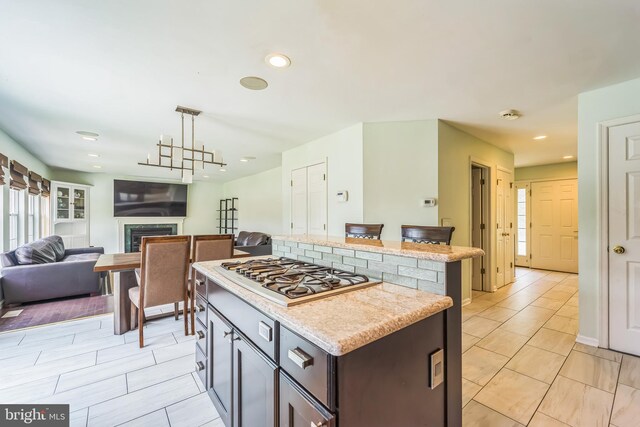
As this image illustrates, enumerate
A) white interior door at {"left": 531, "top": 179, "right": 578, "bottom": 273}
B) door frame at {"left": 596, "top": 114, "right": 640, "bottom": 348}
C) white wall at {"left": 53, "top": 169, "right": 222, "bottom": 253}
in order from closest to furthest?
door frame at {"left": 596, "top": 114, "right": 640, "bottom": 348}, white interior door at {"left": 531, "top": 179, "right": 578, "bottom": 273}, white wall at {"left": 53, "top": 169, "right": 222, "bottom": 253}

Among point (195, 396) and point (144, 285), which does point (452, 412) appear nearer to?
point (195, 396)

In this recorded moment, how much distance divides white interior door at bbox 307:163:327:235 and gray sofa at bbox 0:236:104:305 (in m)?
3.31

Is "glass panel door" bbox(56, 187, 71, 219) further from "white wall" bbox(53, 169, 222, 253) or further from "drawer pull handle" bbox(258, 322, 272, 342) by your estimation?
"drawer pull handle" bbox(258, 322, 272, 342)

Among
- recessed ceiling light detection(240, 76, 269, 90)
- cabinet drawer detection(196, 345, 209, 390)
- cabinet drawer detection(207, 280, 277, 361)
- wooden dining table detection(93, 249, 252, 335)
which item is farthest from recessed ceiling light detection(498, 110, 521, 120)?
wooden dining table detection(93, 249, 252, 335)

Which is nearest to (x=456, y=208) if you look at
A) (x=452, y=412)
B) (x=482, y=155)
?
(x=482, y=155)

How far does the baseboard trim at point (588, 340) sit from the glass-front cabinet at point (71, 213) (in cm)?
939

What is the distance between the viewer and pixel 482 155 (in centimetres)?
420

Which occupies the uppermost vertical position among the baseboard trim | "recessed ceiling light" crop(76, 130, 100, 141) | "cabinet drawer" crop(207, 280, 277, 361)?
"recessed ceiling light" crop(76, 130, 100, 141)

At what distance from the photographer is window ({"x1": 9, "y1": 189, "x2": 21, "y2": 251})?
4194mm

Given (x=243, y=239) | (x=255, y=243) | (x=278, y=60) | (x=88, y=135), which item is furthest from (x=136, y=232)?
(x=278, y=60)

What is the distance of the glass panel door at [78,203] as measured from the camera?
6984 mm

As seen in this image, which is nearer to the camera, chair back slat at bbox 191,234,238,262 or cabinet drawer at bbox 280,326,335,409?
cabinet drawer at bbox 280,326,335,409

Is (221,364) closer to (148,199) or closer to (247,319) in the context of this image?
(247,319)

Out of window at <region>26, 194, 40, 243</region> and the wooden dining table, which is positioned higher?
window at <region>26, 194, 40, 243</region>
